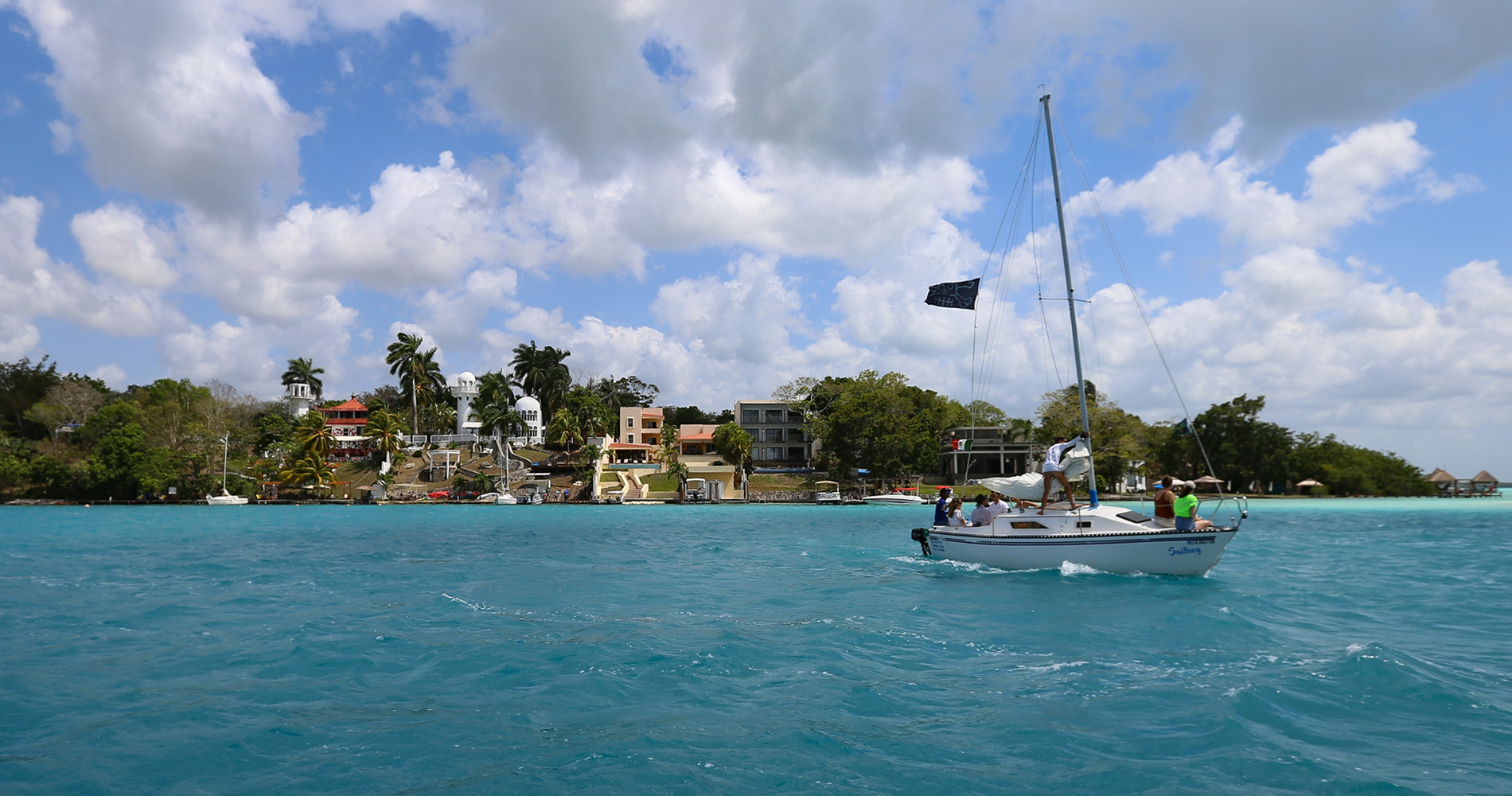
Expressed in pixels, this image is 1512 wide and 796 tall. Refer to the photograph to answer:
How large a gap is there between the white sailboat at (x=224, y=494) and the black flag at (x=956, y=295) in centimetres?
6691

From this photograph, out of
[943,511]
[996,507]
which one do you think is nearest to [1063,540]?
[996,507]

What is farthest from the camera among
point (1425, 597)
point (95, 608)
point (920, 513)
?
point (920, 513)

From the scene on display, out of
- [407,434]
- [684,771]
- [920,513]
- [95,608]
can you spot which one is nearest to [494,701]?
[684,771]

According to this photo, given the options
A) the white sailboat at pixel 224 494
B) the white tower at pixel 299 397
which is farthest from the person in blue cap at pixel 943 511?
the white tower at pixel 299 397

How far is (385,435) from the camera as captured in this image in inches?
3211

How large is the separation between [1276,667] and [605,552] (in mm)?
19792

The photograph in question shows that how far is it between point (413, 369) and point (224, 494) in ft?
95.1

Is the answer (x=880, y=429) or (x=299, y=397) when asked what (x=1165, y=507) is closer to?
(x=880, y=429)

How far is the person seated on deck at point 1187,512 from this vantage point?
1741cm

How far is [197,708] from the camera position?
8.20m

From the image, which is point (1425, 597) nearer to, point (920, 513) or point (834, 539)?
point (834, 539)

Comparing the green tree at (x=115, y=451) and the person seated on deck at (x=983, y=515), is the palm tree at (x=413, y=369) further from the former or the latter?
the person seated on deck at (x=983, y=515)

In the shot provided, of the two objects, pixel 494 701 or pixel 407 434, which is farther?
pixel 407 434

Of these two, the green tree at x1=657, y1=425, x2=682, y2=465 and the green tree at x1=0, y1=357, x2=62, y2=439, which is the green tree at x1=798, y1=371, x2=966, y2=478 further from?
the green tree at x1=0, y1=357, x2=62, y2=439
